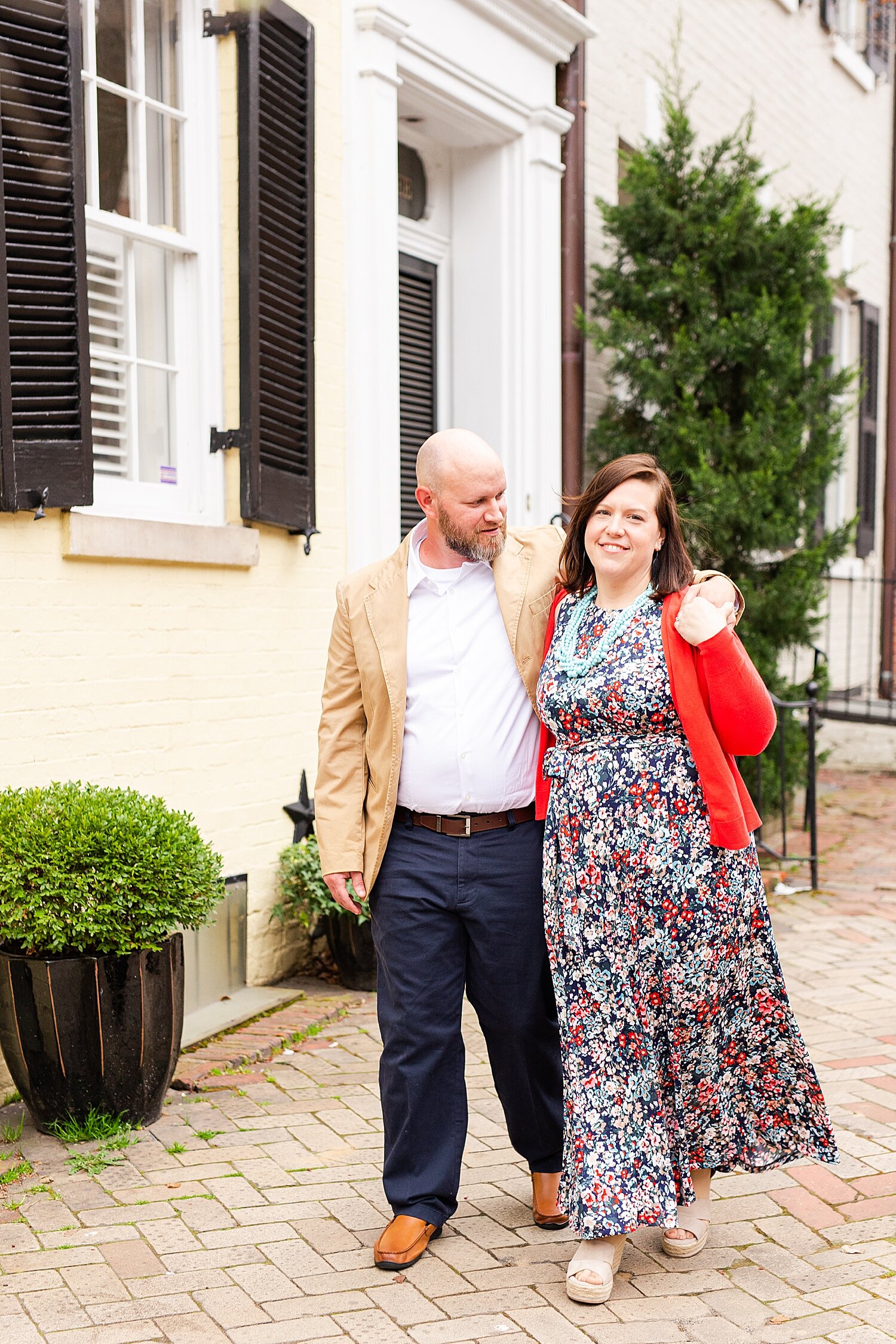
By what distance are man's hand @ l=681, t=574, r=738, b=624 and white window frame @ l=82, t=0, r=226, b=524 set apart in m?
2.54

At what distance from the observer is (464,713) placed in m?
3.30

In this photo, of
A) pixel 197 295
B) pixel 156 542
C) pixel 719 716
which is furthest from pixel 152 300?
pixel 719 716

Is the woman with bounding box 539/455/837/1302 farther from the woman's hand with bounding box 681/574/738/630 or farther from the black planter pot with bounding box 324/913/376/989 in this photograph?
the black planter pot with bounding box 324/913/376/989

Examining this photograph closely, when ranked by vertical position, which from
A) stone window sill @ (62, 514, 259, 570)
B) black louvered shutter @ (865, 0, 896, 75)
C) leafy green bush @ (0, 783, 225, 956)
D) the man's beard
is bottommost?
leafy green bush @ (0, 783, 225, 956)

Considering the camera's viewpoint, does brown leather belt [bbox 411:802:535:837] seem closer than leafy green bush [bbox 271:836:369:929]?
Yes

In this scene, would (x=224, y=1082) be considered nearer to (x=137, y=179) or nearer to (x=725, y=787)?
(x=725, y=787)

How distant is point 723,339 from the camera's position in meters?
7.42

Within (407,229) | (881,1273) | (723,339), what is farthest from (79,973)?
(723,339)

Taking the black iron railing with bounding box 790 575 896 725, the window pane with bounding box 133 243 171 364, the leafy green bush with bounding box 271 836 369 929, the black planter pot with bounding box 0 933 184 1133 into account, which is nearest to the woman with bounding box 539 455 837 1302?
the black planter pot with bounding box 0 933 184 1133

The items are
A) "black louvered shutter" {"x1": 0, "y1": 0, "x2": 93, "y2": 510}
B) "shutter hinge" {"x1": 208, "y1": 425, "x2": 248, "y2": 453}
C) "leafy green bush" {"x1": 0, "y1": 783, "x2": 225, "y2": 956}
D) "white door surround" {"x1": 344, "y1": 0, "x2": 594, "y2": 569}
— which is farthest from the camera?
"white door surround" {"x1": 344, "y1": 0, "x2": 594, "y2": 569}

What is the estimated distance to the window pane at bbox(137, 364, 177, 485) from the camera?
512cm

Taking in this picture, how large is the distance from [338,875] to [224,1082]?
1.53 meters

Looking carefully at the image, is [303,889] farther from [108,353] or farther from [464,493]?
[464,493]

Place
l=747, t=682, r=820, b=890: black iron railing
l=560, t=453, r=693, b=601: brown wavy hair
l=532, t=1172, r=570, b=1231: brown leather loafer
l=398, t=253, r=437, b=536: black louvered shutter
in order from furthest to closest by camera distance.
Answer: l=747, t=682, r=820, b=890: black iron railing
l=398, t=253, r=437, b=536: black louvered shutter
l=532, t=1172, r=570, b=1231: brown leather loafer
l=560, t=453, r=693, b=601: brown wavy hair
